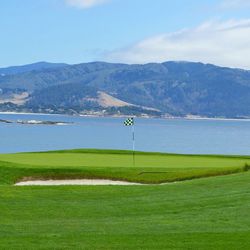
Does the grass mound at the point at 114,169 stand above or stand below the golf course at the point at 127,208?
above

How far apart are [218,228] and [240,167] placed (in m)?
16.8

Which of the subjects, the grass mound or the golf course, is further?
the grass mound

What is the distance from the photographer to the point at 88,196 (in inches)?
987

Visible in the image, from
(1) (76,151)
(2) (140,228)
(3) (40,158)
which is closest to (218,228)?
(2) (140,228)

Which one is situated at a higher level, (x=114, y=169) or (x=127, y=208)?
(x=114, y=169)

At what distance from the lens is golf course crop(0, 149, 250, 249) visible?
620 inches

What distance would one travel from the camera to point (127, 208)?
863 inches

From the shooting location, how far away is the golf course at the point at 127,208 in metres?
15.8

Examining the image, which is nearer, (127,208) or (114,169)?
(127,208)

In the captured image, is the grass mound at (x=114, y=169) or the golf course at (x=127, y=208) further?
the grass mound at (x=114, y=169)

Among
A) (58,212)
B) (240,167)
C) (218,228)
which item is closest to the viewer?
(218,228)

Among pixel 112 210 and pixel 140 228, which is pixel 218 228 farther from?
pixel 112 210

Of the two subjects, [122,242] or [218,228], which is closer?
[122,242]

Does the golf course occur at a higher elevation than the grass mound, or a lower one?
lower
